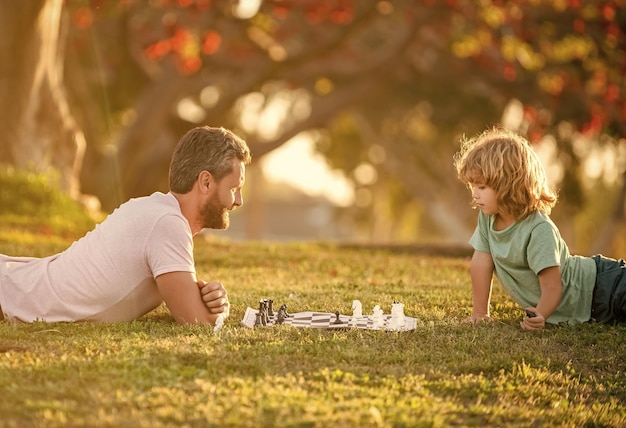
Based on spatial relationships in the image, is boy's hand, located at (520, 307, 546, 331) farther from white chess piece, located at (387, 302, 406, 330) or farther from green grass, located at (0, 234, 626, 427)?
white chess piece, located at (387, 302, 406, 330)

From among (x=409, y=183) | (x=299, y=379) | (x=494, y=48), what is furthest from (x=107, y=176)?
(x=299, y=379)

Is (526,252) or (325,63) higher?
(325,63)

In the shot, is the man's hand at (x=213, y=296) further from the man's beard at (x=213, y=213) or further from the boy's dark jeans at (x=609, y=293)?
the boy's dark jeans at (x=609, y=293)

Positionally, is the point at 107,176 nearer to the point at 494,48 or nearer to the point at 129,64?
the point at 129,64

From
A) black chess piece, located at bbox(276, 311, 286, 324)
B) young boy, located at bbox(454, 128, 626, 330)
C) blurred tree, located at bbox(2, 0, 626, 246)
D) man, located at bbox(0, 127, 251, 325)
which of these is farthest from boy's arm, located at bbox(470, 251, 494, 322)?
blurred tree, located at bbox(2, 0, 626, 246)

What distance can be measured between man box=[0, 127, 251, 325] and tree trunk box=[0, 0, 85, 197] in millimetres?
9410

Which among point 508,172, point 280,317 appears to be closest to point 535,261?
point 508,172

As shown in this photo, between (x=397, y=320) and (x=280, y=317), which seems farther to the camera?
(x=280, y=317)

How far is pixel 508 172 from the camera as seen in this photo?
6711 millimetres

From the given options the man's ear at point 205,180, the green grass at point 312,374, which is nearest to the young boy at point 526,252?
the green grass at point 312,374

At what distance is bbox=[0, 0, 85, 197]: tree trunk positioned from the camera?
15188 millimetres

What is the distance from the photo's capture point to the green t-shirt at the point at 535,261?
6750mm

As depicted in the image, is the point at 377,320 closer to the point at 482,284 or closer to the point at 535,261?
the point at 482,284

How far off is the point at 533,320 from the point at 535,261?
392mm
